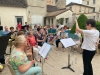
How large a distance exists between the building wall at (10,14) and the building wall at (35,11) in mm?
4344

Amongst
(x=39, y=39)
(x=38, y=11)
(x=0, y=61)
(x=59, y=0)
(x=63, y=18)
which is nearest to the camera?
(x=0, y=61)

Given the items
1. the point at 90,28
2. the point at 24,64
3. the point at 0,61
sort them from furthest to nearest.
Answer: the point at 0,61, the point at 90,28, the point at 24,64

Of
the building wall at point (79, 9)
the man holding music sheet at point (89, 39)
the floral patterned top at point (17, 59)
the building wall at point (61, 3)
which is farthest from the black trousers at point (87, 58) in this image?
the building wall at point (61, 3)

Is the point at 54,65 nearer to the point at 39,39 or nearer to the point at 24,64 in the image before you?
the point at 39,39

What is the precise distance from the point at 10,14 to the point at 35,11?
6.80 m

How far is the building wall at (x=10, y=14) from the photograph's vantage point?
1308 centimetres

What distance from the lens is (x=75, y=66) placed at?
474 centimetres

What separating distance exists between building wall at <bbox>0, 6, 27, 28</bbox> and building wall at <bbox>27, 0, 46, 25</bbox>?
434 centimetres

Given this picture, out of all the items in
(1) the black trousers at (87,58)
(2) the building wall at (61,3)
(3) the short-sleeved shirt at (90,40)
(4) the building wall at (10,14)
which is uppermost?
(2) the building wall at (61,3)

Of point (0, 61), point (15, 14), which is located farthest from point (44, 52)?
point (15, 14)

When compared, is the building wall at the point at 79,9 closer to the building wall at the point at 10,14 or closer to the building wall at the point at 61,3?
the building wall at the point at 61,3

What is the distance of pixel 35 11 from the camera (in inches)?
781

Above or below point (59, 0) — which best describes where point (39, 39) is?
below

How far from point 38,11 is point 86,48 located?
17995 millimetres
